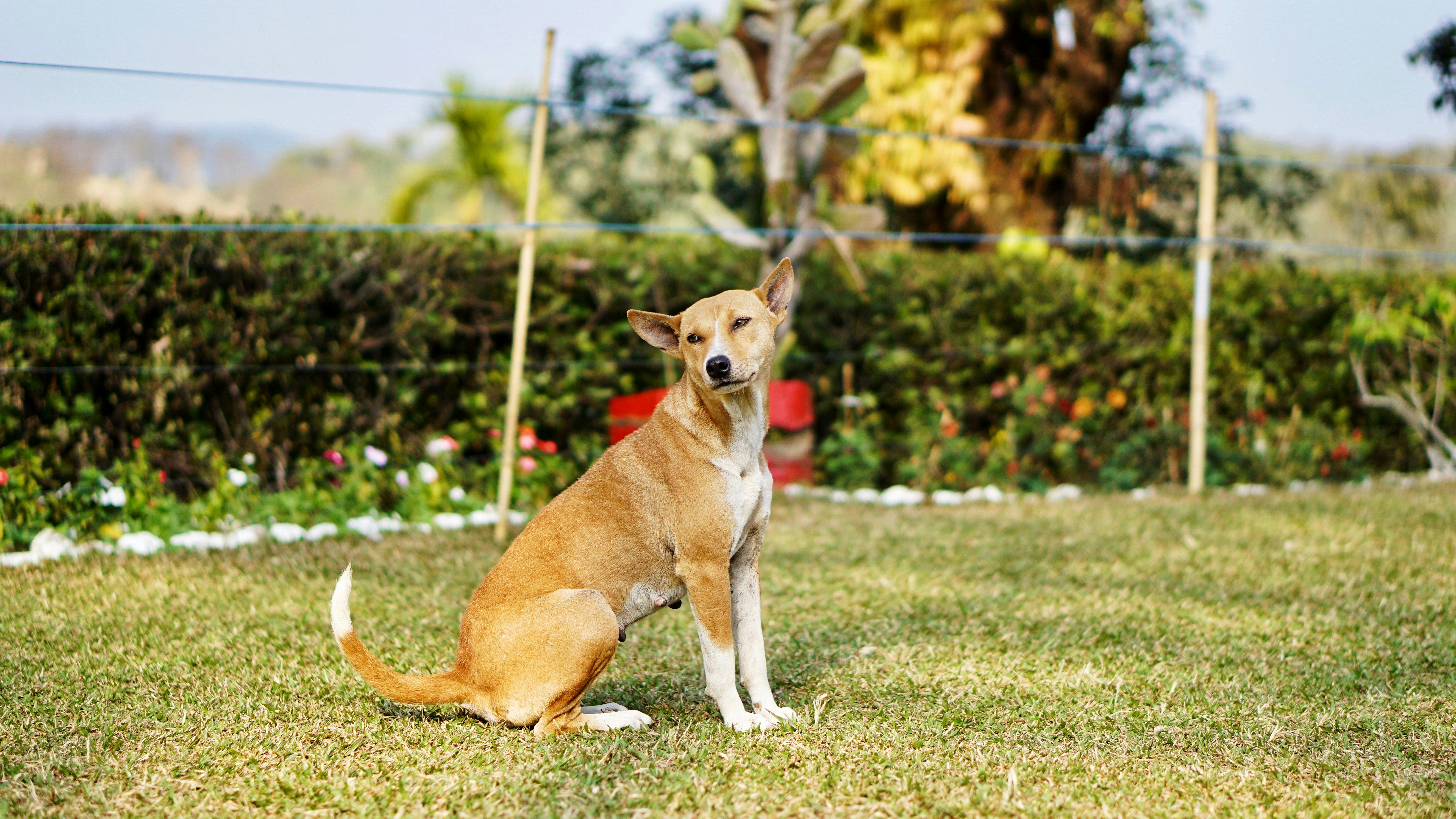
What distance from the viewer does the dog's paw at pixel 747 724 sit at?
10.3 ft

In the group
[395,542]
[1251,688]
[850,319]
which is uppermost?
[850,319]

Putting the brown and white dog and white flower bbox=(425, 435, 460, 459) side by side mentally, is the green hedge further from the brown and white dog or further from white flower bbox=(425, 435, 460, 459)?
the brown and white dog

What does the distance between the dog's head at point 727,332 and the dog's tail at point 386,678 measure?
3.57ft

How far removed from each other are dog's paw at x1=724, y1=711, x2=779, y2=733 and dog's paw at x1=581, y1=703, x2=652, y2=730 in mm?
247

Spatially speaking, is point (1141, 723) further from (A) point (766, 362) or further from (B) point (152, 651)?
(B) point (152, 651)

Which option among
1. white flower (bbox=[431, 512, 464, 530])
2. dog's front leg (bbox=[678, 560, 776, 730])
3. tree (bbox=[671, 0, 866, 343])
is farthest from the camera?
tree (bbox=[671, 0, 866, 343])

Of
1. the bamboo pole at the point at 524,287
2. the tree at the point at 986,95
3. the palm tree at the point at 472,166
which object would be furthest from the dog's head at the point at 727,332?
the palm tree at the point at 472,166

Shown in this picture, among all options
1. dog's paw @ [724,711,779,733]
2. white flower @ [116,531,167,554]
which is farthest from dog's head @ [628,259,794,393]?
white flower @ [116,531,167,554]

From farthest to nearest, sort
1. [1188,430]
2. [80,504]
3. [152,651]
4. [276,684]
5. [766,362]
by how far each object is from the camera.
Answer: [1188,430] → [80,504] → [152,651] → [276,684] → [766,362]

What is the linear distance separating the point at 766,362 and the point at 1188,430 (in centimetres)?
663

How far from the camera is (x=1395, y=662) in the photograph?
13.1ft

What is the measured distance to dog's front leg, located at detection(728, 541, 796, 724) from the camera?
3244 millimetres

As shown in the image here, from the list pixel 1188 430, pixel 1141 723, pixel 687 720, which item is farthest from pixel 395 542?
pixel 1188 430

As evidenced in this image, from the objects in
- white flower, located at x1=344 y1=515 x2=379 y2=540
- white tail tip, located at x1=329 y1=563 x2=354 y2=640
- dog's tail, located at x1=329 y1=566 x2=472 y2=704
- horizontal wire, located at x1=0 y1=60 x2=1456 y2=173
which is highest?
horizontal wire, located at x1=0 y1=60 x2=1456 y2=173
